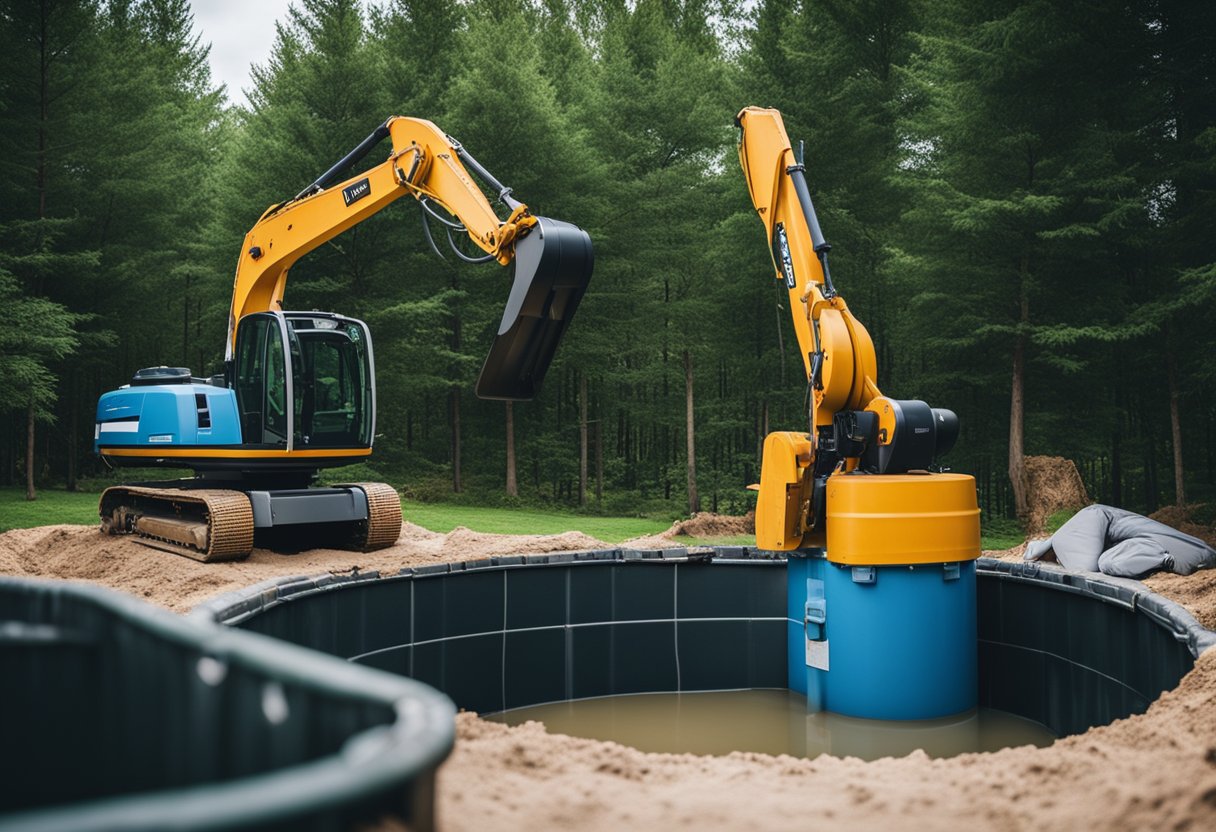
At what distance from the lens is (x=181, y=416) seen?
10.3 m

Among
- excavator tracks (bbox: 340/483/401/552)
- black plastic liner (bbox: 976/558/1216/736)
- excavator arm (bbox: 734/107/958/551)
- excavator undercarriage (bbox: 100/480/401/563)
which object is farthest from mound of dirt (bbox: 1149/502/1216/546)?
excavator undercarriage (bbox: 100/480/401/563)

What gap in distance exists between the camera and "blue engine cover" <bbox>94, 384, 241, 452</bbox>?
33.7ft

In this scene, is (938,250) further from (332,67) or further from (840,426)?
(332,67)

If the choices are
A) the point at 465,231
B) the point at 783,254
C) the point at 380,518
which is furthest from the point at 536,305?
the point at 380,518

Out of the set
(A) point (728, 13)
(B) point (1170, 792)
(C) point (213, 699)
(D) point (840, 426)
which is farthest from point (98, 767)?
(A) point (728, 13)

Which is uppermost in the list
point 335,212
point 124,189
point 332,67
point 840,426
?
point 332,67

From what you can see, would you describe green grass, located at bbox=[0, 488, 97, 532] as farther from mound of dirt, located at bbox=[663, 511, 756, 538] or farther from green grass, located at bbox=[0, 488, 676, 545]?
mound of dirt, located at bbox=[663, 511, 756, 538]

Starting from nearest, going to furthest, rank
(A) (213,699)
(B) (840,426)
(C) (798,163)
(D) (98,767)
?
(A) (213,699), (D) (98,767), (B) (840,426), (C) (798,163)

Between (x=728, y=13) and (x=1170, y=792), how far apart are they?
25.7 meters

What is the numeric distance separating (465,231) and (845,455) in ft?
14.6

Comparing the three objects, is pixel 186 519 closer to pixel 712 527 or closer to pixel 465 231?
pixel 465 231

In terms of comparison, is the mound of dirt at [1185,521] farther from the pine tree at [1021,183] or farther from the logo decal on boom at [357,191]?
the logo decal on boom at [357,191]

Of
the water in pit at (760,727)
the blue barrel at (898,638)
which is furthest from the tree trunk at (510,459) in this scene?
the blue barrel at (898,638)

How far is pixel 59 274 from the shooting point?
21.4 meters
